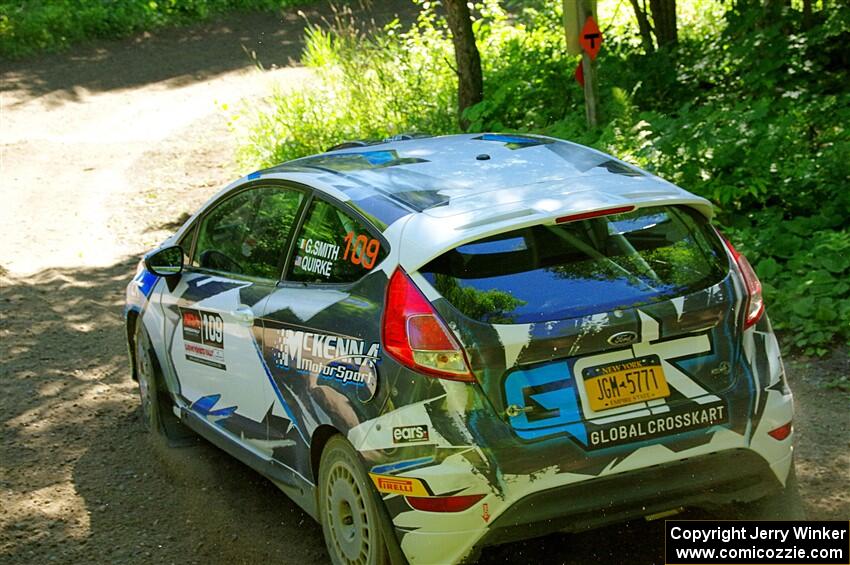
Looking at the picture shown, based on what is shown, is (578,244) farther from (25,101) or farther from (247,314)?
(25,101)

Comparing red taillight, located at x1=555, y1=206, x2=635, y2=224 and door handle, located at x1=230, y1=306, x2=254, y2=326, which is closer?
red taillight, located at x1=555, y1=206, x2=635, y2=224

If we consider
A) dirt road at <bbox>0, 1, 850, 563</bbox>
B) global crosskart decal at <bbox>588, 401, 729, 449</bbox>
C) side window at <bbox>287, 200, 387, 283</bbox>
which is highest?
side window at <bbox>287, 200, 387, 283</bbox>

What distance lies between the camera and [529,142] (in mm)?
5551

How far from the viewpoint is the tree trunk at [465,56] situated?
11969 mm

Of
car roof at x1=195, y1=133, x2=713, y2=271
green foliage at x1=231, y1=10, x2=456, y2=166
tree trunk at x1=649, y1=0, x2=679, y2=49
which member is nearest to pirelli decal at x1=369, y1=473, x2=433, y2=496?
car roof at x1=195, y1=133, x2=713, y2=271

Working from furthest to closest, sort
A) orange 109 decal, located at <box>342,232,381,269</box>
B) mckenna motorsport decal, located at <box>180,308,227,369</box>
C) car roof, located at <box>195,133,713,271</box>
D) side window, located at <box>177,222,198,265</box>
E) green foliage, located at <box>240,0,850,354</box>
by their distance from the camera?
green foliage, located at <box>240,0,850,354</box> < side window, located at <box>177,222,198,265</box> < mckenna motorsport decal, located at <box>180,308,227,369</box> < orange 109 decal, located at <box>342,232,381,269</box> < car roof, located at <box>195,133,713,271</box>

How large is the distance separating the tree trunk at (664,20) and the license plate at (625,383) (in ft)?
37.3

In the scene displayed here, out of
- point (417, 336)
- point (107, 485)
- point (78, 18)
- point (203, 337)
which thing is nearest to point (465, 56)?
point (203, 337)

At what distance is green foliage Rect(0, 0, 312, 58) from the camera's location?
24.2 metres

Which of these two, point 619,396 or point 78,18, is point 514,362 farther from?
point 78,18

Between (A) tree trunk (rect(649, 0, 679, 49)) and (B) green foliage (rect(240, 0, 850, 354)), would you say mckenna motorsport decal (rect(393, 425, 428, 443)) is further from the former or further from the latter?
(A) tree trunk (rect(649, 0, 679, 49))

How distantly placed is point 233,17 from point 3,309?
1840cm

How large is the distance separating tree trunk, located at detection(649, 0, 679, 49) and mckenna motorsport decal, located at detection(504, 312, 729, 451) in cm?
1133

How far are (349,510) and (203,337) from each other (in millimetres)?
1657
